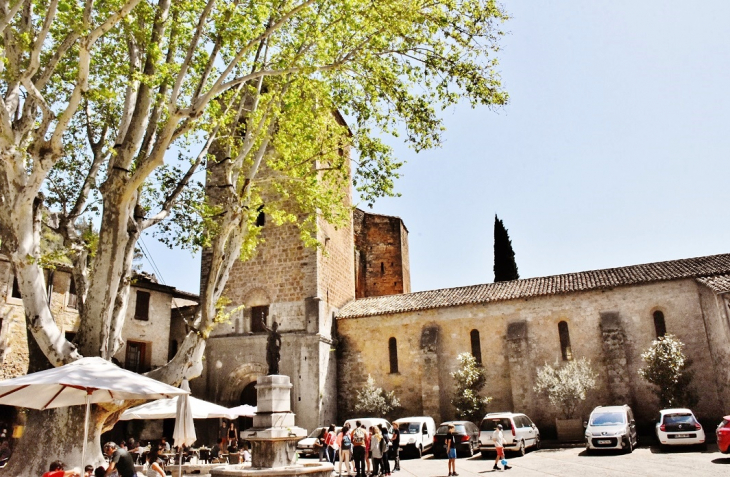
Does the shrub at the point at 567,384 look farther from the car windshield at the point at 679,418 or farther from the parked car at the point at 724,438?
the parked car at the point at 724,438

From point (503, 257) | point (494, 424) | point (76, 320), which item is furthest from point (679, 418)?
point (76, 320)

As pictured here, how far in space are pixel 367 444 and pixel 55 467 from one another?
9.18 meters

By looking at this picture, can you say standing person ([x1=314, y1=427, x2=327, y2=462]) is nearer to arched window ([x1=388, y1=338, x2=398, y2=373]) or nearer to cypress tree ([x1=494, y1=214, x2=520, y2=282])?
arched window ([x1=388, y1=338, x2=398, y2=373])

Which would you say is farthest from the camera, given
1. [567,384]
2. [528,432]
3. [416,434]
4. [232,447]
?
[567,384]

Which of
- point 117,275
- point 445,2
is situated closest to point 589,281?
point 445,2

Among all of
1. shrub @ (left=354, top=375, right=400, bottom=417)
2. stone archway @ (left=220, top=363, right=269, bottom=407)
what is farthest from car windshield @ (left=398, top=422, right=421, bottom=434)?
stone archway @ (left=220, top=363, right=269, bottom=407)

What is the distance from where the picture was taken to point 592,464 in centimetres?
1517

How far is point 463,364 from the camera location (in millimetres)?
24375

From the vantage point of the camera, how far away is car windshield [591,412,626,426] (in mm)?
18125

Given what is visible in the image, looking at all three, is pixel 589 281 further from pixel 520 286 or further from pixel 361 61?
pixel 361 61

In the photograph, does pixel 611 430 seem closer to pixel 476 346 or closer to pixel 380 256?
pixel 476 346

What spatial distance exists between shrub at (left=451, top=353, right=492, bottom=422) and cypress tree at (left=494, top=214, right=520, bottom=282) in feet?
45.0

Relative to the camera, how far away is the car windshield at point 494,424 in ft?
62.4

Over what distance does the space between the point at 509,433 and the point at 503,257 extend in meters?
20.5
